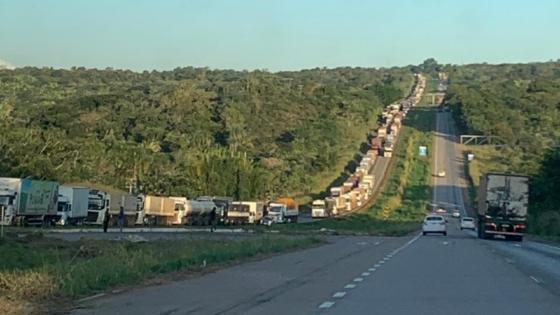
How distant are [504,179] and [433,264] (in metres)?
31.6

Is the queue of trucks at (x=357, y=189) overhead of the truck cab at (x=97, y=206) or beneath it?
overhead

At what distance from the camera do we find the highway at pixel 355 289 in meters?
17.3

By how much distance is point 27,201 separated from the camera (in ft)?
206

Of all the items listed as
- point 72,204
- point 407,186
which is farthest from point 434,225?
point 407,186

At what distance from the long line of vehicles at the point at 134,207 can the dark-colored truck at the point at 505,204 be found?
21651 millimetres

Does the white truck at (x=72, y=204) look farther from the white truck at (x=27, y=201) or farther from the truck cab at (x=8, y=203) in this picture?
the truck cab at (x=8, y=203)

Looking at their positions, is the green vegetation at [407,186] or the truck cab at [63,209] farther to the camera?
the green vegetation at [407,186]

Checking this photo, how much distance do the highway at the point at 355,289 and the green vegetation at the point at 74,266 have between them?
2.47ft

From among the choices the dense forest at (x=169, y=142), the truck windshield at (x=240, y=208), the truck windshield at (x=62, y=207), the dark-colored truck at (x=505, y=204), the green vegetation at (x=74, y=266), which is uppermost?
the dense forest at (x=169, y=142)

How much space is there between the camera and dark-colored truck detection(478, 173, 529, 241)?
204 feet

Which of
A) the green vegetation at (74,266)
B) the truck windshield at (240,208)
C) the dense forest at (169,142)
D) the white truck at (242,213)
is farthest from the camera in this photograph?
the dense forest at (169,142)

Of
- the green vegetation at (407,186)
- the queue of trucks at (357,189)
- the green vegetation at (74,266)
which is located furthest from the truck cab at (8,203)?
the green vegetation at (407,186)

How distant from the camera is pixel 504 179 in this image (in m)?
63.0

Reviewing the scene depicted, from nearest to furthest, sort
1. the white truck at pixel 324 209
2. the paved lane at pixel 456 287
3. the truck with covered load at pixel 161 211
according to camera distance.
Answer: the paved lane at pixel 456 287 < the truck with covered load at pixel 161 211 < the white truck at pixel 324 209
